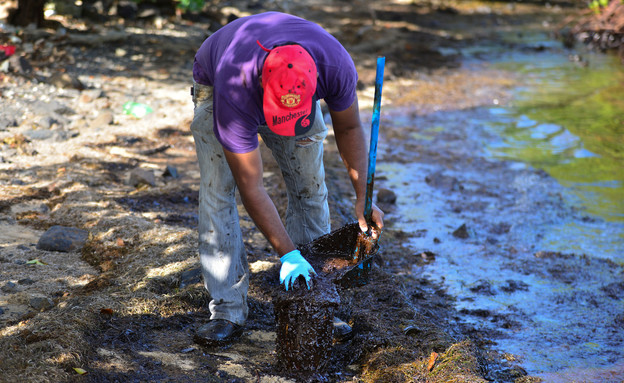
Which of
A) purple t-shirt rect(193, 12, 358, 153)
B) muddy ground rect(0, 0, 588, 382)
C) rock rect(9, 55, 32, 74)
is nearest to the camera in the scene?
purple t-shirt rect(193, 12, 358, 153)

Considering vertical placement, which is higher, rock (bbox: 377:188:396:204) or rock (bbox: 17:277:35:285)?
rock (bbox: 377:188:396:204)

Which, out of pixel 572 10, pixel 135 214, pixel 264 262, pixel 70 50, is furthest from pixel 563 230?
pixel 572 10

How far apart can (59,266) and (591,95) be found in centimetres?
778

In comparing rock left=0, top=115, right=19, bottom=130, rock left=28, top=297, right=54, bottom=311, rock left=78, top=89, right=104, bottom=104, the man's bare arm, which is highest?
the man's bare arm

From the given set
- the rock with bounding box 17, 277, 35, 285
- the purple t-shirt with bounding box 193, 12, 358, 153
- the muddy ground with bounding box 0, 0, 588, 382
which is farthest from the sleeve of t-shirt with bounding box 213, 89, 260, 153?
the rock with bounding box 17, 277, 35, 285

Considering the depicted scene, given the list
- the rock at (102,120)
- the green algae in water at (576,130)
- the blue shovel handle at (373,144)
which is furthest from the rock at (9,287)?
the green algae in water at (576,130)

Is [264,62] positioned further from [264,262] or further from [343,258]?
[264,262]

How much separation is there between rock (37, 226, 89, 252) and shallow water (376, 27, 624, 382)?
86.3 inches

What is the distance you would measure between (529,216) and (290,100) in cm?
322

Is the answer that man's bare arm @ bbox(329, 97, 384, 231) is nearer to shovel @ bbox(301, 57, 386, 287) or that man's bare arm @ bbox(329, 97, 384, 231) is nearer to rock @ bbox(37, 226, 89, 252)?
shovel @ bbox(301, 57, 386, 287)

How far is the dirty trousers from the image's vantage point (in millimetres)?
2660

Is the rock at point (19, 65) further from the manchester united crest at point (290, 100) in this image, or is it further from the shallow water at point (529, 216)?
the manchester united crest at point (290, 100)

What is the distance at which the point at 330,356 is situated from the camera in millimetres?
2586

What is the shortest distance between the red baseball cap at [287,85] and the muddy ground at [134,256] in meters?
1.10
